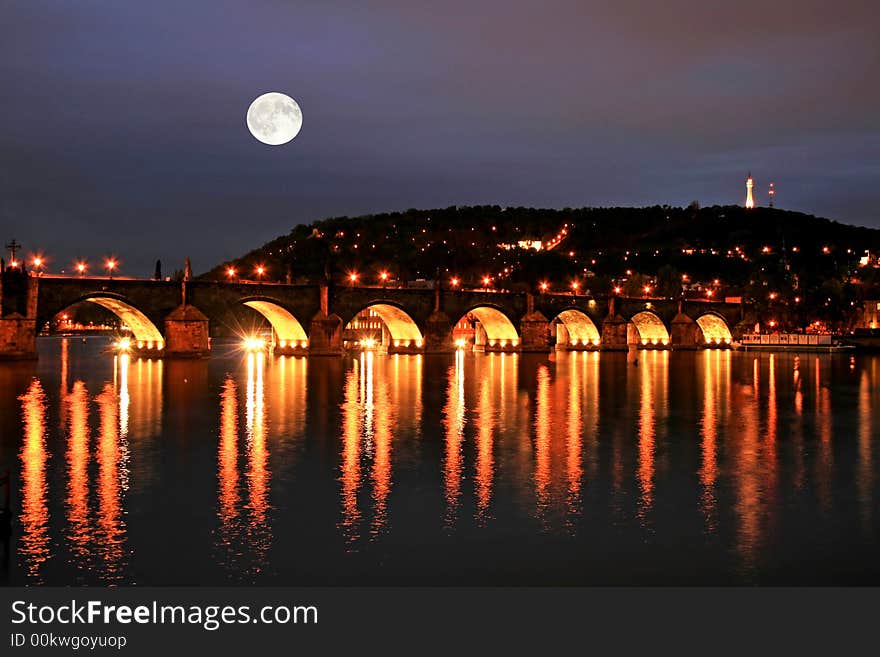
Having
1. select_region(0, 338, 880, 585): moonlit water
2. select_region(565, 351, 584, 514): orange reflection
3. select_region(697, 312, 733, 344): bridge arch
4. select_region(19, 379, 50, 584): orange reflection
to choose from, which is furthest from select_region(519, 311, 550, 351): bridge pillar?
select_region(19, 379, 50, 584): orange reflection

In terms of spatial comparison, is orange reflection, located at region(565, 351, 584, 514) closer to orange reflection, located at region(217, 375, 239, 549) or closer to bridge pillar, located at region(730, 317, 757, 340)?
orange reflection, located at region(217, 375, 239, 549)

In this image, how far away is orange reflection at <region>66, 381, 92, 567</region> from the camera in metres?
14.4

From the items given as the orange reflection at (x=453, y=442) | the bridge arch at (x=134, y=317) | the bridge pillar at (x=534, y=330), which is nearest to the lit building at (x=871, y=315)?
the bridge pillar at (x=534, y=330)

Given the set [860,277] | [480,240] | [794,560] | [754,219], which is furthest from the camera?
[754,219]

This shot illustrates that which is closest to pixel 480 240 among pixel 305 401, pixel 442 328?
pixel 442 328

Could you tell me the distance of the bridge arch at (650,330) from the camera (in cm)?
11131

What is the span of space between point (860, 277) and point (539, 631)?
508ft

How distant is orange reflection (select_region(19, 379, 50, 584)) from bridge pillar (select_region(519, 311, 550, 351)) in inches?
2492

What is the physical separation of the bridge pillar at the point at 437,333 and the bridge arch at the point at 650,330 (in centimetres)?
3698

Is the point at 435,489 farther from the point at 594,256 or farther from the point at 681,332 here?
the point at 594,256

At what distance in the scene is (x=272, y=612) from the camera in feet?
39.2

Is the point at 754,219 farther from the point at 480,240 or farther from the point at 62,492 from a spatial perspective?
the point at 62,492

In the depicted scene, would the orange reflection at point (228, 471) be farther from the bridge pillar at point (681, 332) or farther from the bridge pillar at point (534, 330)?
the bridge pillar at point (681, 332)

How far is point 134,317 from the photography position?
65000 millimetres
